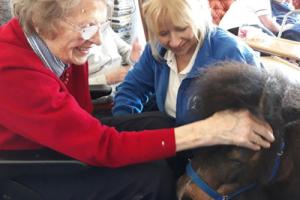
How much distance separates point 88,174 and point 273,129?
580mm

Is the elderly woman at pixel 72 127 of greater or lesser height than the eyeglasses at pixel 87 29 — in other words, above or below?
below

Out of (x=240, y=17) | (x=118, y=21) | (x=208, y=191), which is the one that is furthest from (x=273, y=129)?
(x=240, y=17)

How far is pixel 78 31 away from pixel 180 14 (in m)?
0.41

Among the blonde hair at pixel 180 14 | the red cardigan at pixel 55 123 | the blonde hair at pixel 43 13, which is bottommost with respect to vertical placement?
the red cardigan at pixel 55 123

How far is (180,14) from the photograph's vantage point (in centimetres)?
142

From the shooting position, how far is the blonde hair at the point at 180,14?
1428mm

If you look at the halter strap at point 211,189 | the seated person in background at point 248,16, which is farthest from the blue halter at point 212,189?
the seated person in background at point 248,16

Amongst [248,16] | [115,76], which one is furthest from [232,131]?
[248,16]

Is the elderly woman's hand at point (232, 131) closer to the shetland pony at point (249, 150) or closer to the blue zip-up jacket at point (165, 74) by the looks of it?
the shetland pony at point (249, 150)

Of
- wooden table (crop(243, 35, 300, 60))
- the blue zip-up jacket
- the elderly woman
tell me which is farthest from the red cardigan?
wooden table (crop(243, 35, 300, 60))

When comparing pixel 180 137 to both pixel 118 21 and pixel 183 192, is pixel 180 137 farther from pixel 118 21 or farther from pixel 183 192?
pixel 118 21

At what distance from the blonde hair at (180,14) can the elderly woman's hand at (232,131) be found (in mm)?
487

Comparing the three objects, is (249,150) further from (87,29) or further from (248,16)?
(248,16)

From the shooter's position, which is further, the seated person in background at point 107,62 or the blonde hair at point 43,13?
the seated person in background at point 107,62
